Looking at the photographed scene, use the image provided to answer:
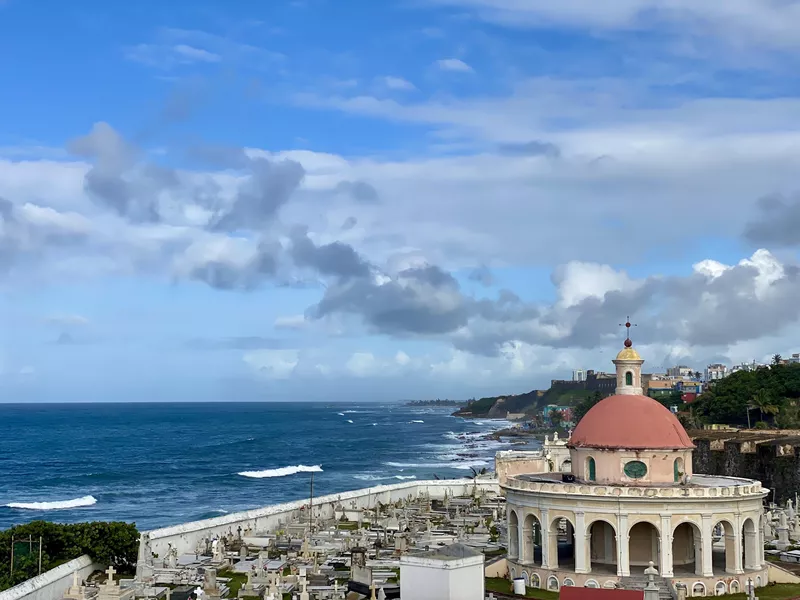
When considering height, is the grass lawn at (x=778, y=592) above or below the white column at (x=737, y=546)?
below

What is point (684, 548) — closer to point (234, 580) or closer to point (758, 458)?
point (234, 580)

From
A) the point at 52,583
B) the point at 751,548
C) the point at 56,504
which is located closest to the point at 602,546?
the point at 751,548

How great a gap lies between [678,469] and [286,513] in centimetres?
2141

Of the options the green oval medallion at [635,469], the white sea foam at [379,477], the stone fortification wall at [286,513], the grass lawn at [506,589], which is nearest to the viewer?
the grass lawn at [506,589]

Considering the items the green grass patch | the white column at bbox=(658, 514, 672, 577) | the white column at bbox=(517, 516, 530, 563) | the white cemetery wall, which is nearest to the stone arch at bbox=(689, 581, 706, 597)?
the white column at bbox=(658, 514, 672, 577)

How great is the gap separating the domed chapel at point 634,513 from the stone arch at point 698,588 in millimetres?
32

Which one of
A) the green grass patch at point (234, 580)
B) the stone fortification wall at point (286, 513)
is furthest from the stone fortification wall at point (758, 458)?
the green grass patch at point (234, 580)

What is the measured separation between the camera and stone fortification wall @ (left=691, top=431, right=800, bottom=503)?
6269 centimetres

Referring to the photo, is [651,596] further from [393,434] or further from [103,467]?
[393,434]

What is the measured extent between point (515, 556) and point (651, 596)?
9.00 meters

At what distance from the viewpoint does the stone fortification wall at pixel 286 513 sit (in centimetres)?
4178

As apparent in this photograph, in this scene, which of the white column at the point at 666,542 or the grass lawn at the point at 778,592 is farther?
the white column at the point at 666,542

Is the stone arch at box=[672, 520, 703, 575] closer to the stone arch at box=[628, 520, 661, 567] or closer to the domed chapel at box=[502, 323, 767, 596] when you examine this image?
the domed chapel at box=[502, 323, 767, 596]

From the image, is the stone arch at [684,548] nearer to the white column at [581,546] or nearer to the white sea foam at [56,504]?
the white column at [581,546]
